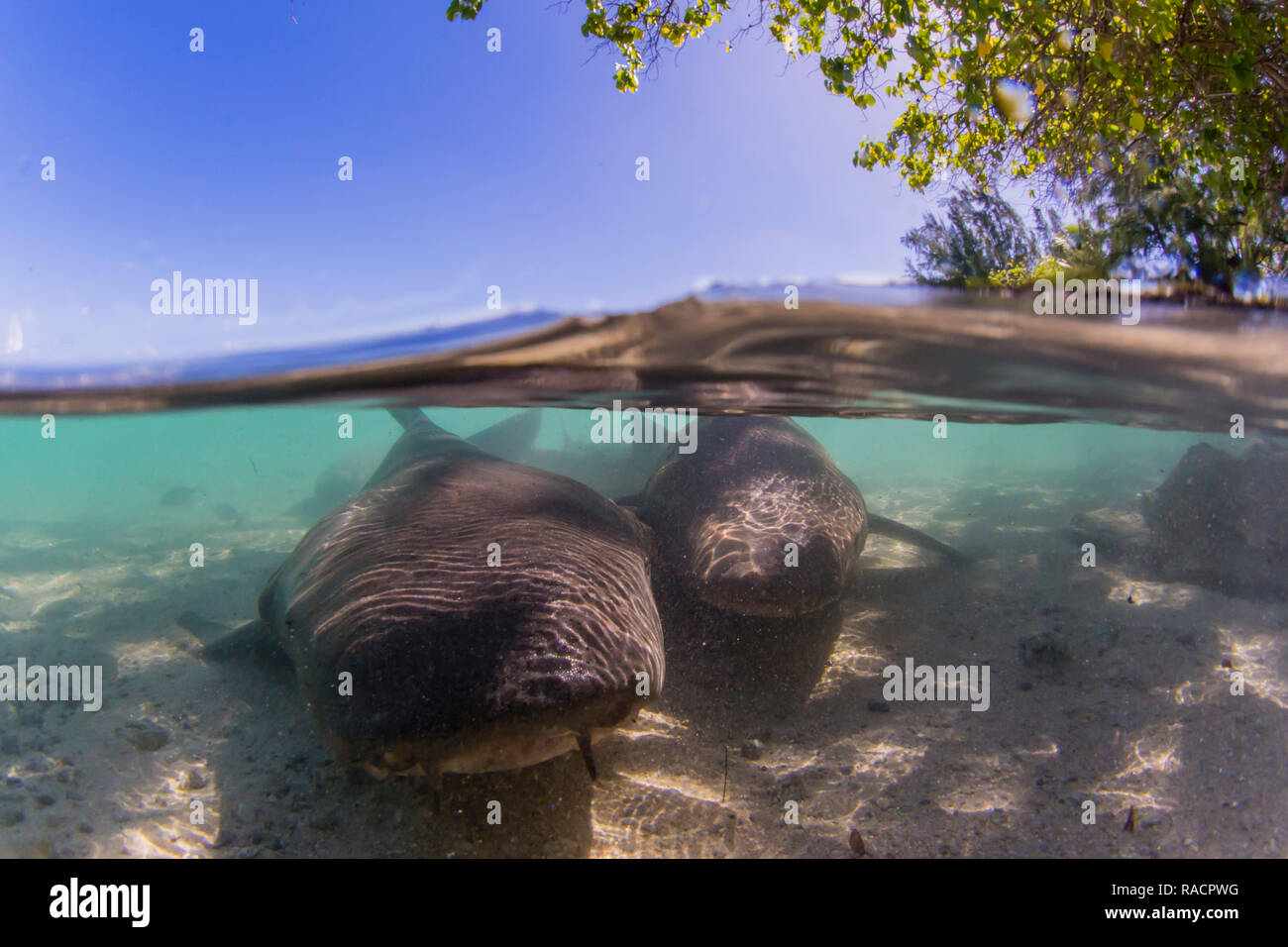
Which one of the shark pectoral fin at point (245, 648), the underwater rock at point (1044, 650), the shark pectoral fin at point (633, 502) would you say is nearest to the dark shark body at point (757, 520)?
the shark pectoral fin at point (633, 502)

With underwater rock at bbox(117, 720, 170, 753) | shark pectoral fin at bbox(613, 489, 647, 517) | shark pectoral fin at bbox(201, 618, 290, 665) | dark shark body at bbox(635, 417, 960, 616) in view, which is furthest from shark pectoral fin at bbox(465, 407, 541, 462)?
underwater rock at bbox(117, 720, 170, 753)

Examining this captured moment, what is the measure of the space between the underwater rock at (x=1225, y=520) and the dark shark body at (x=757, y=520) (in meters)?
3.99

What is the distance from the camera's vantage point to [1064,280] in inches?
241

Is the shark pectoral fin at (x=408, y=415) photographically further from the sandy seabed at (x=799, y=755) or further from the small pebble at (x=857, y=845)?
the small pebble at (x=857, y=845)

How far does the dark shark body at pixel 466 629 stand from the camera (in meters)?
3.24

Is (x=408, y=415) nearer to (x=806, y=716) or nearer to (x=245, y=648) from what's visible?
(x=245, y=648)

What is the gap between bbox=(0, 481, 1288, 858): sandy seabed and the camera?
4.07 metres

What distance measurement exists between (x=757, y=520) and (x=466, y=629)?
3830mm

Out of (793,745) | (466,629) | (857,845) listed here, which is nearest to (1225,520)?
(793,745)

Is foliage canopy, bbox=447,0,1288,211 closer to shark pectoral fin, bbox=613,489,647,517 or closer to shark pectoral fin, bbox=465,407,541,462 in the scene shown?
shark pectoral fin, bbox=613,489,647,517

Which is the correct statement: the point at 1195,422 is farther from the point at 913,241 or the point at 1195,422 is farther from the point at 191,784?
the point at 191,784

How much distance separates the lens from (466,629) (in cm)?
359
